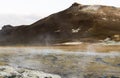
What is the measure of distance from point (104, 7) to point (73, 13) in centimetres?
1536

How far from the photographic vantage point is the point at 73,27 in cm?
15050

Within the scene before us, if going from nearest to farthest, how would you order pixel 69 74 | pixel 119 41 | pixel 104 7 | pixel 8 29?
pixel 69 74 < pixel 119 41 < pixel 104 7 < pixel 8 29

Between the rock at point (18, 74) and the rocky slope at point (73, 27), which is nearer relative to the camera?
the rock at point (18, 74)

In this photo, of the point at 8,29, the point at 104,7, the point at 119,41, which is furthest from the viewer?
the point at 8,29

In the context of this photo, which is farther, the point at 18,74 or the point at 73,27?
the point at 73,27

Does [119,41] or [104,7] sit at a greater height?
[104,7]

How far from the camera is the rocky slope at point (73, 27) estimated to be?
139 m

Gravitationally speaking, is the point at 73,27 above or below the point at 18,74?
above

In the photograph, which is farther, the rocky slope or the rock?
the rocky slope

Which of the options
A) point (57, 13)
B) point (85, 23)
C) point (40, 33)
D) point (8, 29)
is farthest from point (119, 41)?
point (8, 29)

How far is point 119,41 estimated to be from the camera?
118688 millimetres

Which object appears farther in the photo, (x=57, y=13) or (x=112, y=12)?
(x=57, y=13)

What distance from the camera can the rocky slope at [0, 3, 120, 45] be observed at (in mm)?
138625

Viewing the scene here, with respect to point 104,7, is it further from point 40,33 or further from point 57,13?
point 40,33
